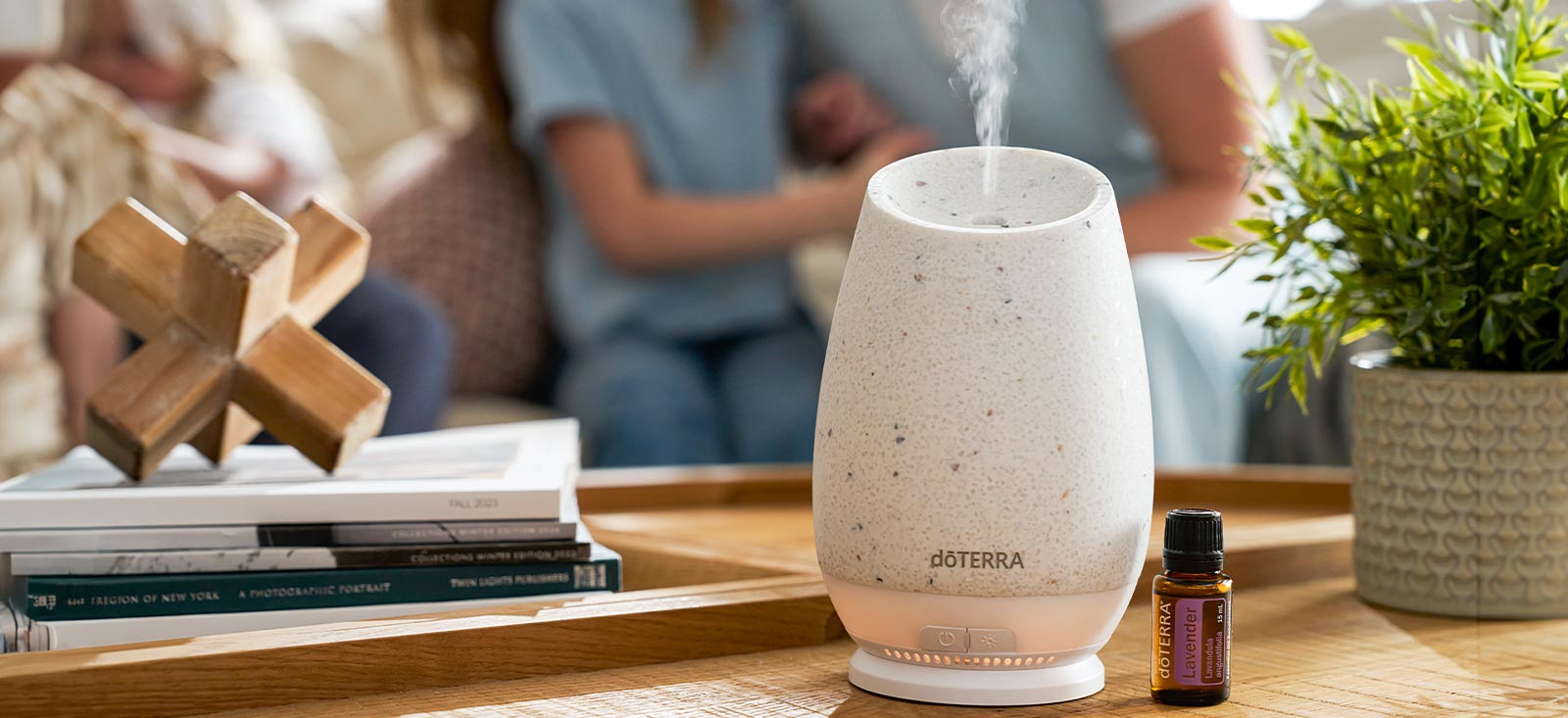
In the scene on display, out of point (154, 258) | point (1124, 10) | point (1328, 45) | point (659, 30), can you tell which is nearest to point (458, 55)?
point (659, 30)

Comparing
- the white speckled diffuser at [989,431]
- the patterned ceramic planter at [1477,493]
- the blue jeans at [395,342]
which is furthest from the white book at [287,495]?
the blue jeans at [395,342]

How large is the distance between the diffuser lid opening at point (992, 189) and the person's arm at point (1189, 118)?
3.86 feet

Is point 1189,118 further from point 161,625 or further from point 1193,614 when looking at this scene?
point 161,625

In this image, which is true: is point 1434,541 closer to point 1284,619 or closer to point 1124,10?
point 1284,619

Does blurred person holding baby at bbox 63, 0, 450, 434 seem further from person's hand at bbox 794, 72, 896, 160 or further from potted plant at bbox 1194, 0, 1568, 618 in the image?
potted plant at bbox 1194, 0, 1568, 618

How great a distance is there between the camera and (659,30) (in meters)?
1.86

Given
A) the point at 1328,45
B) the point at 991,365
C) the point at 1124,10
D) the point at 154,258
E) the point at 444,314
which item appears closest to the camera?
the point at 991,365

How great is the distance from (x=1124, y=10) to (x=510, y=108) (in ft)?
2.82

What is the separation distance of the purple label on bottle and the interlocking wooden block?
389 mm

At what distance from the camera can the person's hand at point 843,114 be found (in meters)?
1.83

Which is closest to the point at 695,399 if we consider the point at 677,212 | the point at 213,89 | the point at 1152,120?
the point at 677,212

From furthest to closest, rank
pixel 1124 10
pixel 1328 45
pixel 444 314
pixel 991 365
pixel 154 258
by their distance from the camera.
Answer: pixel 1328 45 → pixel 444 314 → pixel 1124 10 → pixel 154 258 → pixel 991 365

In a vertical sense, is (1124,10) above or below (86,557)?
above

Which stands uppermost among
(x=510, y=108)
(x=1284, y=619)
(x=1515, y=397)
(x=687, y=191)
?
(x=510, y=108)
